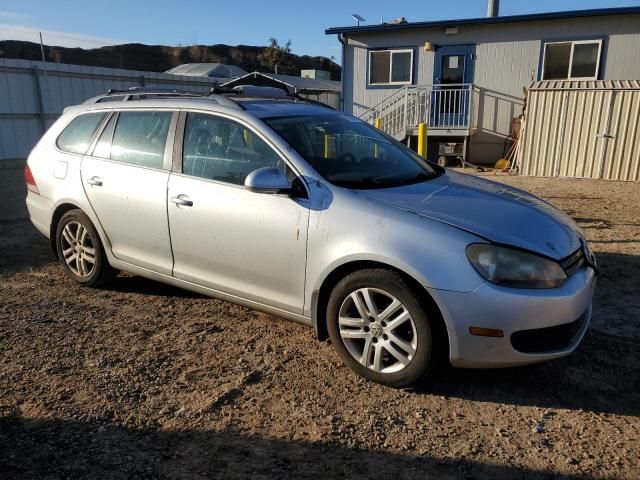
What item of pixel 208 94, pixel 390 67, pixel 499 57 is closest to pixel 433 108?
pixel 390 67

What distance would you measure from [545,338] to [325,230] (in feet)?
4.48

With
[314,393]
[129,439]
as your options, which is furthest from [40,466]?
[314,393]

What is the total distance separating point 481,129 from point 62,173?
42.8ft

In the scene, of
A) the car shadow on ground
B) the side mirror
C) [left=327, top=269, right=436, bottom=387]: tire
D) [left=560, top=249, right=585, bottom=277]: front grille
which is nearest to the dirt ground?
the car shadow on ground

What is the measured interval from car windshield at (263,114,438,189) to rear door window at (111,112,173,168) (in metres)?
0.95

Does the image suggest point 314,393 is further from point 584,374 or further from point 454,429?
point 584,374

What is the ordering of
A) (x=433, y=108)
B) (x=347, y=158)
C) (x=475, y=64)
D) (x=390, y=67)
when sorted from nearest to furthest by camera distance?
1. (x=347, y=158)
2. (x=475, y=64)
3. (x=433, y=108)
4. (x=390, y=67)

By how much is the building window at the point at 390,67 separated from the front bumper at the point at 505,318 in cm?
1404

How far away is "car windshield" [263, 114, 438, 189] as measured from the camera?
11.5 ft

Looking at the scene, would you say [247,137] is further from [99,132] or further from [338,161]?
[99,132]

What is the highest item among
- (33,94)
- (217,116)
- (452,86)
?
(452,86)

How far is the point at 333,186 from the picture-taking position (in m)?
3.29

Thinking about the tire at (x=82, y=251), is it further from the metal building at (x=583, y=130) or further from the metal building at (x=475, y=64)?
the metal building at (x=475, y=64)

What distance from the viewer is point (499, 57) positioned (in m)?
14.8
